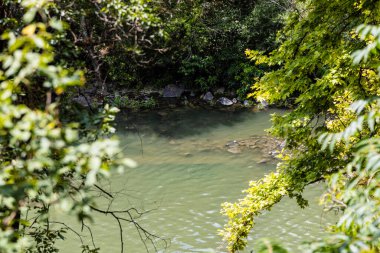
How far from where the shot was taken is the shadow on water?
19297mm

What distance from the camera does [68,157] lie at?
207 centimetres

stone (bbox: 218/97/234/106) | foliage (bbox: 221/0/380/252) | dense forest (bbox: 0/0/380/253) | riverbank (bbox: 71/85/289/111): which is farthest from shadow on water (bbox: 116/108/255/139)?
foliage (bbox: 221/0/380/252)

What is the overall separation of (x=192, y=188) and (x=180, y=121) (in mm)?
7849

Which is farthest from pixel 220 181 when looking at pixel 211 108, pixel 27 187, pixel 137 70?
pixel 137 70

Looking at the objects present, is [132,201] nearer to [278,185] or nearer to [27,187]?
[278,185]

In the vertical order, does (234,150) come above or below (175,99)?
below

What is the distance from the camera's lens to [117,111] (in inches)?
117

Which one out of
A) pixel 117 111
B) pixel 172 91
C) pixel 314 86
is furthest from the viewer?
pixel 172 91

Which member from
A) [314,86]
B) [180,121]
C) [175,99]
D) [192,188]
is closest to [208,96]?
[175,99]

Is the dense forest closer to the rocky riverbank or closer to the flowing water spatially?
the flowing water

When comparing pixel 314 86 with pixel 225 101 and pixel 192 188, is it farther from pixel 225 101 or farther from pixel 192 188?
pixel 225 101

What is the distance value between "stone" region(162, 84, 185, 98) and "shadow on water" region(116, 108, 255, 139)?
123 inches

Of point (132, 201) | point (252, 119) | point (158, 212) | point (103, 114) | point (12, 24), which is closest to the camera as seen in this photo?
point (103, 114)

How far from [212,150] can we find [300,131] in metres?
10.3
